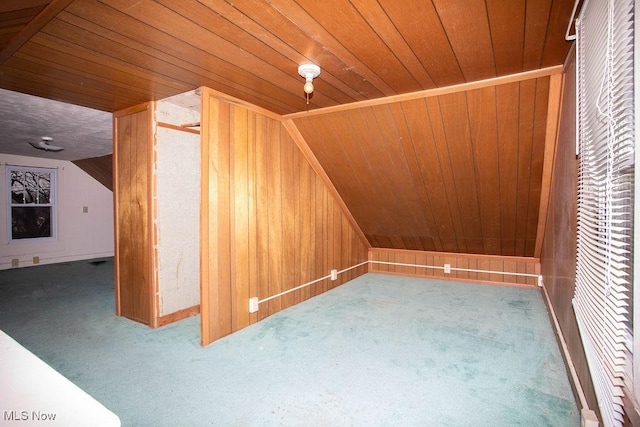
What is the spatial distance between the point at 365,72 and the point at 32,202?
689cm

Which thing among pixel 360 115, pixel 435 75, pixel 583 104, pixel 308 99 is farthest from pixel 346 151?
pixel 583 104

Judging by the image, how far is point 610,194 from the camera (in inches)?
39.8

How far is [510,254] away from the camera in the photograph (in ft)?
13.5

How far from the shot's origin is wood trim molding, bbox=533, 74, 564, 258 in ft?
6.91

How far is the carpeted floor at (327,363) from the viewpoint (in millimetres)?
1627

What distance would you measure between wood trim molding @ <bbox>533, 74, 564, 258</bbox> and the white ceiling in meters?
3.98

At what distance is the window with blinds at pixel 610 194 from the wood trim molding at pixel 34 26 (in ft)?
6.66

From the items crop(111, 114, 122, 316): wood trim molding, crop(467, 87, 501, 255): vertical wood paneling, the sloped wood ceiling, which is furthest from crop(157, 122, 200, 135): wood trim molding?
crop(467, 87, 501, 255): vertical wood paneling

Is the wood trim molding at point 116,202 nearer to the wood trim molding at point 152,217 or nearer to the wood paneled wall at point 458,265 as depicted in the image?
the wood trim molding at point 152,217

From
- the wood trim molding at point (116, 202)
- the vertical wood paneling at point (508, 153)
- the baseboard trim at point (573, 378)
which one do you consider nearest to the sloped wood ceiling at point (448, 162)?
the vertical wood paneling at point (508, 153)

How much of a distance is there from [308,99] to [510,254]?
3340 mm

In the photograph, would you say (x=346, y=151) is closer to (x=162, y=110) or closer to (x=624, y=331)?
(x=162, y=110)

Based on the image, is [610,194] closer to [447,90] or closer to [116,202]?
[447,90]

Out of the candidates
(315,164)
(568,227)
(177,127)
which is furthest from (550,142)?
(177,127)
